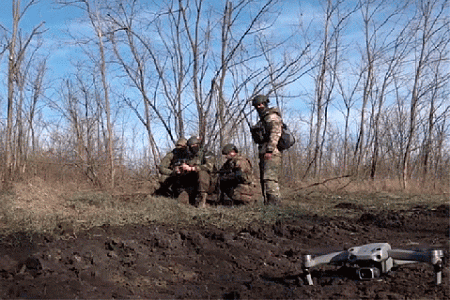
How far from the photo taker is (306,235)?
462 cm

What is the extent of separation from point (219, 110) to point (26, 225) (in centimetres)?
456

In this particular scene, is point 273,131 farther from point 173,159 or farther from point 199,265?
point 199,265

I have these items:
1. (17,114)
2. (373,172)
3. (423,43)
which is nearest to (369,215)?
(373,172)

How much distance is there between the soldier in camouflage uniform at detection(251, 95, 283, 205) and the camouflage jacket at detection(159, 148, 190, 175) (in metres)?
1.69

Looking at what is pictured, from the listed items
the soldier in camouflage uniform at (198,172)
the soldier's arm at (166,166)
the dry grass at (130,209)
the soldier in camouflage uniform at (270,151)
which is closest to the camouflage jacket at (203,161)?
the soldier in camouflage uniform at (198,172)

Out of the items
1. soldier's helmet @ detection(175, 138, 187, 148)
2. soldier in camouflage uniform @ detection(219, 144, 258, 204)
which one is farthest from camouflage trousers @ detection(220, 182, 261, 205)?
soldier's helmet @ detection(175, 138, 187, 148)

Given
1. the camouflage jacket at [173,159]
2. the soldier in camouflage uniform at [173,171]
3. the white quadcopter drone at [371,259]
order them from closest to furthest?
the white quadcopter drone at [371,259] → the soldier in camouflage uniform at [173,171] → the camouflage jacket at [173,159]

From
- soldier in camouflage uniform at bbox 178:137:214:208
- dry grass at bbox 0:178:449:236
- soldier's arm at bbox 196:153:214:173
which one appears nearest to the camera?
dry grass at bbox 0:178:449:236

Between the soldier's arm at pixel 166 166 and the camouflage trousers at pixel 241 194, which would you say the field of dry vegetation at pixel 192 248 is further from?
the soldier's arm at pixel 166 166

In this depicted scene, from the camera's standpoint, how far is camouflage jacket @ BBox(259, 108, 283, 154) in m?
6.84

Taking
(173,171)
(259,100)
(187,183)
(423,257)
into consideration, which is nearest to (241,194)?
(187,183)

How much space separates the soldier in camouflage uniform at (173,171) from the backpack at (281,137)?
1387mm

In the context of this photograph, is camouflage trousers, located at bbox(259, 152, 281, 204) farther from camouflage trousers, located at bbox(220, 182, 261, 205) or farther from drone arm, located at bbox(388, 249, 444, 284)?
drone arm, located at bbox(388, 249, 444, 284)

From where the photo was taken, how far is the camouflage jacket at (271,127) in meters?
6.84
